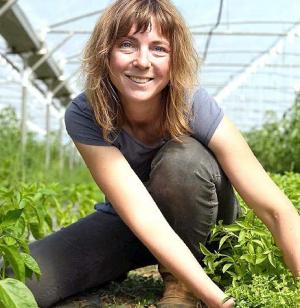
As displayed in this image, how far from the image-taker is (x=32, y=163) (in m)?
7.93

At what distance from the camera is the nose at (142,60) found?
2.11 meters

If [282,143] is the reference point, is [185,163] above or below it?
above

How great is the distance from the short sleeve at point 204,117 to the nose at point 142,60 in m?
0.25

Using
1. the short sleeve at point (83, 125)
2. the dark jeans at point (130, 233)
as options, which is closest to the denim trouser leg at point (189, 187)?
the dark jeans at point (130, 233)

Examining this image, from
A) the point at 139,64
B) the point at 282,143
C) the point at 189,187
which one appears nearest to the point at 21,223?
the point at 189,187

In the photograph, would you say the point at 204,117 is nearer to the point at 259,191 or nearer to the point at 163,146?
the point at 163,146

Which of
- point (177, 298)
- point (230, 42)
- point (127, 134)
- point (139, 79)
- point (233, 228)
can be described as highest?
point (139, 79)

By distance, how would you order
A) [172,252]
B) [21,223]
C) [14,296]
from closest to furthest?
1. [14,296]
2. [172,252]
3. [21,223]

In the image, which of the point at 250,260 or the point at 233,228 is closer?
the point at 250,260

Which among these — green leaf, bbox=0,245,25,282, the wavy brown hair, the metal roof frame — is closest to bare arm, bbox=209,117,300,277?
the wavy brown hair

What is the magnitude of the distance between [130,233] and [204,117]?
631 mm

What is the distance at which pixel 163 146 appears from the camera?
7.61 ft

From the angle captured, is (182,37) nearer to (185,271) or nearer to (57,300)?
(185,271)

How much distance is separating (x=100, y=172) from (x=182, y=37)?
53 cm
